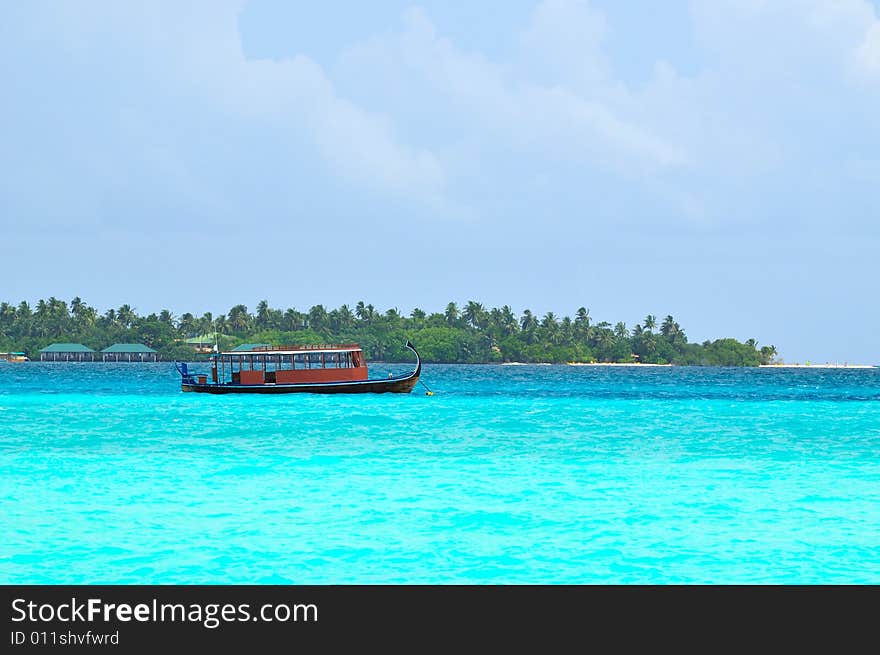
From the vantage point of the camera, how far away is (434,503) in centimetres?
2180

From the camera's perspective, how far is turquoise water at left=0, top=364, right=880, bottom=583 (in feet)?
51.2

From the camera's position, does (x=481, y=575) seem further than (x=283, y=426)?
No

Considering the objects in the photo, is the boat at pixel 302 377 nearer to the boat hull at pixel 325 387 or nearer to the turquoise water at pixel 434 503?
the boat hull at pixel 325 387

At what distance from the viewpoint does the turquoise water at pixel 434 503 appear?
51.2ft

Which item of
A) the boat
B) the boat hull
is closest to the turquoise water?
the boat hull

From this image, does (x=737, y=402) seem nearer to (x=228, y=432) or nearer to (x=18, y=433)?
(x=228, y=432)

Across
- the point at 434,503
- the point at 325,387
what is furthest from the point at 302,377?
the point at 434,503

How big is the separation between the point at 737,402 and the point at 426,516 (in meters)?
55.3

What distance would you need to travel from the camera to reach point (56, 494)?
2258cm

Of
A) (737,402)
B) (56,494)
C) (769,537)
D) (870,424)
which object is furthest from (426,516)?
(737,402)

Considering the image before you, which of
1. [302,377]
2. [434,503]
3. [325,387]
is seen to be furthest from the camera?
[302,377]

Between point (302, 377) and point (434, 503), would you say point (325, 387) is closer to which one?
point (302, 377)

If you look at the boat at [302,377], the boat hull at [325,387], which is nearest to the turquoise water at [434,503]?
the boat hull at [325,387]

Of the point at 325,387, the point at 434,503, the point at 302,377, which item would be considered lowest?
the point at 434,503
